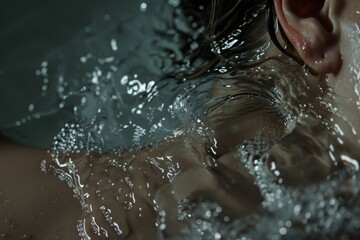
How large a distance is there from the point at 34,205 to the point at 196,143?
24 cm

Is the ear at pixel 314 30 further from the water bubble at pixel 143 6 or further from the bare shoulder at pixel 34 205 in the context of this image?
the water bubble at pixel 143 6

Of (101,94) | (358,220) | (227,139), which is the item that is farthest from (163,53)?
(358,220)

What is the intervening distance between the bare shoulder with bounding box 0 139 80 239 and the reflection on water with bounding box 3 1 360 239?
0.02 metres

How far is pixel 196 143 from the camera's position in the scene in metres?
0.86

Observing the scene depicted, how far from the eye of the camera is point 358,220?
62 cm

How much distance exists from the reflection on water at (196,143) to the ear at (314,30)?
0.12 ft

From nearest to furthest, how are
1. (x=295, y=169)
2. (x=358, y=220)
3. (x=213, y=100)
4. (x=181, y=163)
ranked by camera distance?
(x=358, y=220) < (x=295, y=169) < (x=181, y=163) < (x=213, y=100)

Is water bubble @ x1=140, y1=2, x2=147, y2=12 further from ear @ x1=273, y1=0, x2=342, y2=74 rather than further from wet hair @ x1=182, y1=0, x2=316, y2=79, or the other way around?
ear @ x1=273, y1=0, x2=342, y2=74

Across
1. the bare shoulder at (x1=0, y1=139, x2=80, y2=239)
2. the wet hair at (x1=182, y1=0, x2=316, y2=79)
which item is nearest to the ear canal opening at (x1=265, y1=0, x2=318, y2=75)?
the wet hair at (x1=182, y1=0, x2=316, y2=79)

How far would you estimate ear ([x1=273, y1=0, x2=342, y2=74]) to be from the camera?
0.80m

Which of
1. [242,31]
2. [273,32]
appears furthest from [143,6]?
[273,32]

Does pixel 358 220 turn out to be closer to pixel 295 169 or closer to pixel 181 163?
pixel 295 169

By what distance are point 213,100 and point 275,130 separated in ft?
0.42

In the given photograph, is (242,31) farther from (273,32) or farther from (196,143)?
(196,143)
